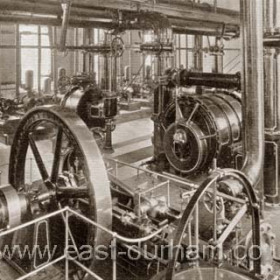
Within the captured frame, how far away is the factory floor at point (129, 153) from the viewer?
3792 mm

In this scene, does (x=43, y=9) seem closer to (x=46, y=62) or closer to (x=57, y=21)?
(x=57, y=21)

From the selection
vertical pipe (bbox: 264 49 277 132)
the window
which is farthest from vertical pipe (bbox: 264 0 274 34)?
the window

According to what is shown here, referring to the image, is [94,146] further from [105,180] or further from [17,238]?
[17,238]

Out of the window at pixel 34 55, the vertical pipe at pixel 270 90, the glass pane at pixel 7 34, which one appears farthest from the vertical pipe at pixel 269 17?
the glass pane at pixel 7 34

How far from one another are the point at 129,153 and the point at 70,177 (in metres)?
4.21

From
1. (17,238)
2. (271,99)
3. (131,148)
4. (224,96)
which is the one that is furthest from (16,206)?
(131,148)

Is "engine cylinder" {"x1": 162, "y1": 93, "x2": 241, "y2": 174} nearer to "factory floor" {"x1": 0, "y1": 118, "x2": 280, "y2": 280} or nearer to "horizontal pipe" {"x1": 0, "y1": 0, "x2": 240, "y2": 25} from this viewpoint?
"factory floor" {"x1": 0, "y1": 118, "x2": 280, "y2": 280}

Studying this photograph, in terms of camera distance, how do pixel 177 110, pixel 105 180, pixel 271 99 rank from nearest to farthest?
pixel 105 180, pixel 271 99, pixel 177 110

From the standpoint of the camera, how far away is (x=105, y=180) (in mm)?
3451

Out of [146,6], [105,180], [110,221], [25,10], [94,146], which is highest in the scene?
[146,6]

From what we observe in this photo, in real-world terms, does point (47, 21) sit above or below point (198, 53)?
below

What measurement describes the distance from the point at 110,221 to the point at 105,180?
0.34 m

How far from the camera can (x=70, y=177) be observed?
3.88m

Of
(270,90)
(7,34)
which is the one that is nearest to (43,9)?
(270,90)
